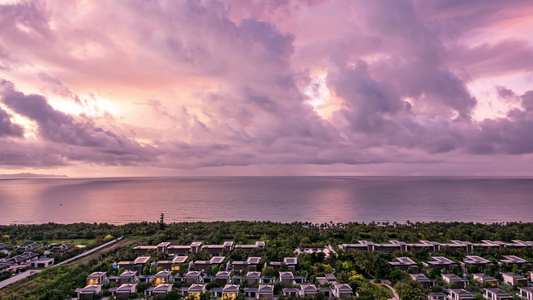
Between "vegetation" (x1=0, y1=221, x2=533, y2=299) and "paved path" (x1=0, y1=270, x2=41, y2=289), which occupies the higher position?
"vegetation" (x1=0, y1=221, x2=533, y2=299)

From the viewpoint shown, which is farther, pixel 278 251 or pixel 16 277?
pixel 278 251

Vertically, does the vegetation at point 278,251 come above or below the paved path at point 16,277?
above

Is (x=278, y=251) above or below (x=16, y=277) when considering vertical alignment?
above

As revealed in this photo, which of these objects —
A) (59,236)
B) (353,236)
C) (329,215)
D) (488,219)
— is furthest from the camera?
(329,215)

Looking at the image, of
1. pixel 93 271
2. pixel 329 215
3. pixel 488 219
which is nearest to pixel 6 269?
pixel 93 271

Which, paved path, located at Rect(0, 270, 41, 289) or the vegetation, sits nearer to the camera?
the vegetation

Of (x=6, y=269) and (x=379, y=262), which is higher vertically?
(x=379, y=262)

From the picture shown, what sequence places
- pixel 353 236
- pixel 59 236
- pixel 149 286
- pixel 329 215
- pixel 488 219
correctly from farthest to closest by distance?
pixel 329 215 → pixel 488 219 → pixel 59 236 → pixel 353 236 → pixel 149 286

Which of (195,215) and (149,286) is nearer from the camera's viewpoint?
(149,286)

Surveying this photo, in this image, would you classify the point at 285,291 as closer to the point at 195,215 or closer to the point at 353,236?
the point at 353,236

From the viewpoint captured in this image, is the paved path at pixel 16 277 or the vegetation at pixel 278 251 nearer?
the vegetation at pixel 278 251
